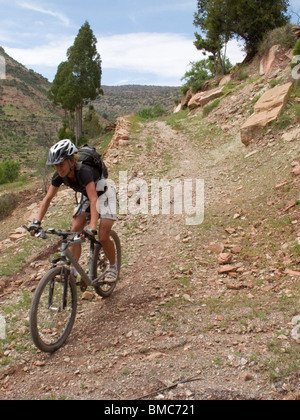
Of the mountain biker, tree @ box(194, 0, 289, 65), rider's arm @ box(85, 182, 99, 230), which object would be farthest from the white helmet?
tree @ box(194, 0, 289, 65)

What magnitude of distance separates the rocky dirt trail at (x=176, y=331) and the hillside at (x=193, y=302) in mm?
13

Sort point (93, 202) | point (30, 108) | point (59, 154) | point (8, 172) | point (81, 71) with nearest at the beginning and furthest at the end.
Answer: point (59, 154)
point (93, 202)
point (81, 71)
point (8, 172)
point (30, 108)

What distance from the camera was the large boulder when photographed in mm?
9703

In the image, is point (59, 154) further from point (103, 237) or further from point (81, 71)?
point (81, 71)

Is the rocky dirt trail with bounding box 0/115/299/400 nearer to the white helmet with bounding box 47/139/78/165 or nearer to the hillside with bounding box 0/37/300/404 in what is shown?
the hillside with bounding box 0/37/300/404

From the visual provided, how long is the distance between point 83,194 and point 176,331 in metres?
2.04

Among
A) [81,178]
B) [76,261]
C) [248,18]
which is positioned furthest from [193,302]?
[248,18]

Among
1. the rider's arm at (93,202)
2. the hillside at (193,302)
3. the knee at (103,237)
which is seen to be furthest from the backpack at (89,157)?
the hillside at (193,302)

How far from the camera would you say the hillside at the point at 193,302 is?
3.04 metres

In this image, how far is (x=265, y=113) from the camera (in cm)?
1007
